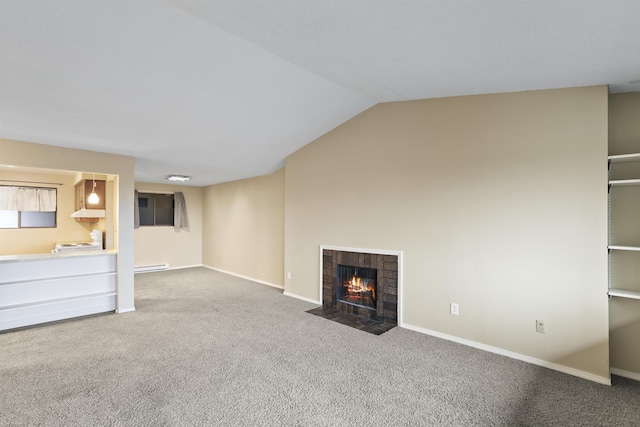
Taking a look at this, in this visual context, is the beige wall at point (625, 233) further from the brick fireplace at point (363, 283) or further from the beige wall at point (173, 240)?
the beige wall at point (173, 240)

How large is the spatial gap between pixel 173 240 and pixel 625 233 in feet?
28.0

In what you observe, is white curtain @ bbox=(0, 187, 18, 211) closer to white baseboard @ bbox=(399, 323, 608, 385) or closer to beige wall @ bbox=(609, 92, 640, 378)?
white baseboard @ bbox=(399, 323, 608, 385)

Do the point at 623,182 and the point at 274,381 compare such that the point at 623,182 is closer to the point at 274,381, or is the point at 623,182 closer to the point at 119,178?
the point at 274,381

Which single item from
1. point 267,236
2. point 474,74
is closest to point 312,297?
point 267,236

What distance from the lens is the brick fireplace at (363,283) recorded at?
152 inches

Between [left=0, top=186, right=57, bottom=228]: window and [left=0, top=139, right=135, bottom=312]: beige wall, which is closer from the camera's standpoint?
[left=0, top=139, right=135, bottom=312]: beige wall

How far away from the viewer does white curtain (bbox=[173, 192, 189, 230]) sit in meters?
7.96

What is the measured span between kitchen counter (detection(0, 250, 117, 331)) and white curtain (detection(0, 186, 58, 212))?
2403 millimetres

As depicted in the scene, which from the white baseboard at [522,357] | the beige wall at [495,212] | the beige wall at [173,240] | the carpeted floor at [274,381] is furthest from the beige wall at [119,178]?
the white baseboard at [522,357]

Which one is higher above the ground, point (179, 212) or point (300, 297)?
point (179, 212)

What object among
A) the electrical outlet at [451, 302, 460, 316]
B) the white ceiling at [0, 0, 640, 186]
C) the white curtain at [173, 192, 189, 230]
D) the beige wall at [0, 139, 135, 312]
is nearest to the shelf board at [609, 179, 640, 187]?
the white ceiling at [0, 0, 640, 186]

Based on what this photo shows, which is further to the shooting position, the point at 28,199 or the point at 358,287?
the point at 28,199

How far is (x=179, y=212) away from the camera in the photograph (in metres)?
8.00

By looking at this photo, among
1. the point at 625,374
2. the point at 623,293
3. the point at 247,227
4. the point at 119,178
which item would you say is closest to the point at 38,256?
the point at 119,178
